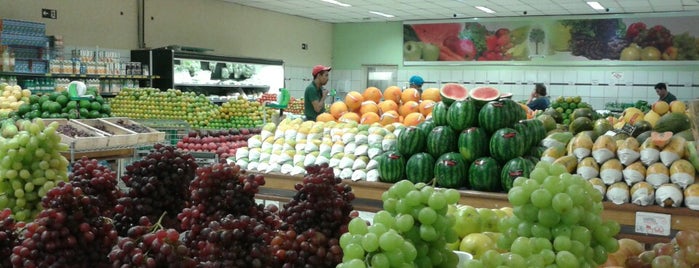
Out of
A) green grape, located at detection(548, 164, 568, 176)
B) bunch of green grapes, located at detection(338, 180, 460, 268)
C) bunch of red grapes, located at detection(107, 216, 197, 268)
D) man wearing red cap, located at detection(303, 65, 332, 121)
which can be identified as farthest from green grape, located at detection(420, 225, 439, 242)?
man wearing red cap, located at detection(303, 65, 332, 121)

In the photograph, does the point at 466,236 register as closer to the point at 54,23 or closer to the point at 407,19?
the point at 54,23

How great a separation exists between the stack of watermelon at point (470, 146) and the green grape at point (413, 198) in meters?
2.20

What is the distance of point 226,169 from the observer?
64.7 inches

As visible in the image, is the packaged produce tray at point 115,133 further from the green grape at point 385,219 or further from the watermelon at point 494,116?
the green grape at point 385,219

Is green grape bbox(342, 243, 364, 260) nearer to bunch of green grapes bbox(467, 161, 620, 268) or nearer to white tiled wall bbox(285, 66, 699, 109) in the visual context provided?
bunch of green grapes bbox(467, 161, 620, 268)

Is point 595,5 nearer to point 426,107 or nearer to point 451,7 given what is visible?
point 451,7

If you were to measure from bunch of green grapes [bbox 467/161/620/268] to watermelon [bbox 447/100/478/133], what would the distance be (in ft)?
7.35

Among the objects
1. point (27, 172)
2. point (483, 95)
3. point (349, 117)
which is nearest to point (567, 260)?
point (27, 172)

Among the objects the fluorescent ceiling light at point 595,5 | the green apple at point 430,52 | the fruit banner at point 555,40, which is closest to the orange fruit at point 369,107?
the fluorescent ceiling light at point 595,5

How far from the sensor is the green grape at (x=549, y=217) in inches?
54.6

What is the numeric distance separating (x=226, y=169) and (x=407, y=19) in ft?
46.1

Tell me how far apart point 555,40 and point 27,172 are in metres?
13.1

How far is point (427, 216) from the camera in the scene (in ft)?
4.42

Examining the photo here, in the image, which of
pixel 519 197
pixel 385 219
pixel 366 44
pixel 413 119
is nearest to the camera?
pixel 385 219
